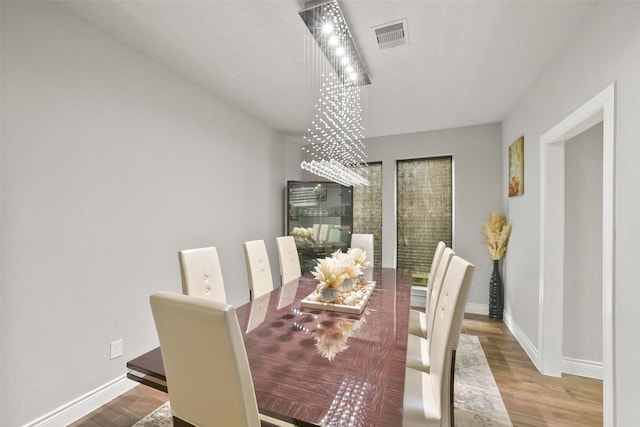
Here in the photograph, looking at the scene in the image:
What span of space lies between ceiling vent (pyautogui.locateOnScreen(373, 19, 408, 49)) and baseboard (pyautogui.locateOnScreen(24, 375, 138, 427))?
3.14 meters

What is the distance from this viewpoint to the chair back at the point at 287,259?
286cm

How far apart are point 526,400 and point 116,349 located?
9.98 ft

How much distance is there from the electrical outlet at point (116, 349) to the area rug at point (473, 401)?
51 cm

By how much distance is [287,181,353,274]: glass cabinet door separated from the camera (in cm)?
425

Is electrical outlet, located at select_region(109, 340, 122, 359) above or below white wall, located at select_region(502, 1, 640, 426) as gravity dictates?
below

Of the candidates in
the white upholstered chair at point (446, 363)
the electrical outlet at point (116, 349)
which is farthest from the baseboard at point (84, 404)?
the white upholstered chair at point (446, 363)

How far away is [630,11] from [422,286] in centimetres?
360

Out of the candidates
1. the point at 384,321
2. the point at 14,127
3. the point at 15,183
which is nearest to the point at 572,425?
the point at 384,321

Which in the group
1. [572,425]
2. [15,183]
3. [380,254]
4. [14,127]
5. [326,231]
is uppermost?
[14,127]

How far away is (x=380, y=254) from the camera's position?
4539 mm

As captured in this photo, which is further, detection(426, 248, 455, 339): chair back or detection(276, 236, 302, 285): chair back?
detection(276, 236, 302, 285): chair back

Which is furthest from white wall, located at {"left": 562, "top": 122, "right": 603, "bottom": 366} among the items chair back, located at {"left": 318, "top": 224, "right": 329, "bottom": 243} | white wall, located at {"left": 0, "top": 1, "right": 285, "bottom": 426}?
white wall, located at {"left": 0, "top": 1, "right": 285, "bottom": 426}

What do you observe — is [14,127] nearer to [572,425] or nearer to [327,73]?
[327,73]

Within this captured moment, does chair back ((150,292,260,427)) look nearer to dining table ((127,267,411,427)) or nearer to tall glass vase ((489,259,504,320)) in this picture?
dining table ((127,267,411,427))
